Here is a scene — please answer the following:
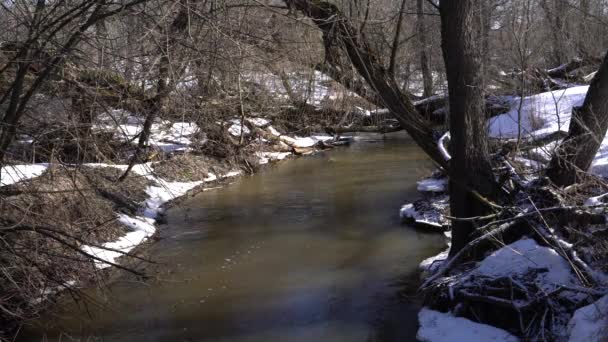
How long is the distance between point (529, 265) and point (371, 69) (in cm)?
360

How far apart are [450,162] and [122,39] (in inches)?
169

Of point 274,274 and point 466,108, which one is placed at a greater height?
point 466,108

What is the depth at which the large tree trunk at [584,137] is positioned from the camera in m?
7.43

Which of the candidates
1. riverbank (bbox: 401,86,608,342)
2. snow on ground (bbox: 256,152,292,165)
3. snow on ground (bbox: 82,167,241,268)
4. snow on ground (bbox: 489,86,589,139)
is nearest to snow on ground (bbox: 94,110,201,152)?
snow on ground (bbox: 82,167,241,268)

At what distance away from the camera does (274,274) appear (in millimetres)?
8953

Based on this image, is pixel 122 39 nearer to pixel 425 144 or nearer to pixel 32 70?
pixel 32 70

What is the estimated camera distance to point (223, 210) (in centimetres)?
1306

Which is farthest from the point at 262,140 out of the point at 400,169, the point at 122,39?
the point at 122,39

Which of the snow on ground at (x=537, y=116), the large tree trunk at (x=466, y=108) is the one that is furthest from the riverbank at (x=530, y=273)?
the snow on ground at (x=537, y=116)

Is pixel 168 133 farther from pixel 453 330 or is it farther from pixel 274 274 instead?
pixel 453 330

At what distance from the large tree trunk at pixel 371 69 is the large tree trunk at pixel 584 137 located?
5.16 ft

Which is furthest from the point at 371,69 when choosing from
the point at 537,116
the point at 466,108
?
the point at 537,116

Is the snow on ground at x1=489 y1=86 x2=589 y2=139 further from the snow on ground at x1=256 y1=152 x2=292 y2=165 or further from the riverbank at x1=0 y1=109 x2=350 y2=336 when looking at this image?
the snow on ground at x1=256 y1=152 x2=292 y2=165

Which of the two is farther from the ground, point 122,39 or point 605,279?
point 122,39
